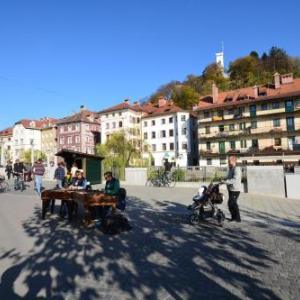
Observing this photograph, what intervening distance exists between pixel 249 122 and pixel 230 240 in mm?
54005

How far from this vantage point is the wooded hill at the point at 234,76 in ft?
287

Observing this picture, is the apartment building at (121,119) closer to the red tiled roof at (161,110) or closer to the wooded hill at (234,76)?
the red tiled roof at (161,110)

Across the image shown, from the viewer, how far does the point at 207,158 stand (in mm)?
64625

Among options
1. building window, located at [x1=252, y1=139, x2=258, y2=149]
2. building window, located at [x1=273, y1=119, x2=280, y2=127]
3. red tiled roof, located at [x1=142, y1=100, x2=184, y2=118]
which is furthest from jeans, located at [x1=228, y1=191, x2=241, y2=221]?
red tiled roof, located at [x1=142, y1=100, x2=184, y2=118]

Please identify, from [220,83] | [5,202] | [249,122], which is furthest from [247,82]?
[5,202]

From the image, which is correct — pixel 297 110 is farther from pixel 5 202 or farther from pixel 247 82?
pixel 5 202

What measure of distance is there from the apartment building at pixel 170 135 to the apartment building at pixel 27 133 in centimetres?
3646

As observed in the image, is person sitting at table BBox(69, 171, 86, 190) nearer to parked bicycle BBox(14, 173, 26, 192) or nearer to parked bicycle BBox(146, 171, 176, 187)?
parked bicycle BBox(14, 173, 26, 192)

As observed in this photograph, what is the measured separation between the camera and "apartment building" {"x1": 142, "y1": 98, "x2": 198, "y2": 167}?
71.2 metres

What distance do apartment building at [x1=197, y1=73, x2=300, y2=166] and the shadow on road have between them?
165 ft

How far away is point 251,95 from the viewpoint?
2436 inches

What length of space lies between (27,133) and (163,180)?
8647 cm

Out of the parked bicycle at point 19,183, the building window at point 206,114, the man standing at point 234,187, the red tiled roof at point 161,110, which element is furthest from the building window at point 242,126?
the man standing at point 234,187

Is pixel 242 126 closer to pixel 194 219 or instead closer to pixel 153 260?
pixel 194 219
